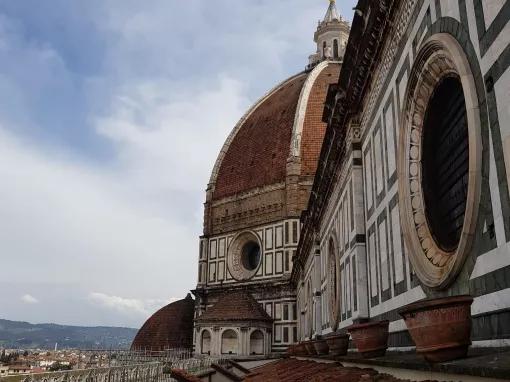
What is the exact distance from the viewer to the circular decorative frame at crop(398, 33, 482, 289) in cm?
458

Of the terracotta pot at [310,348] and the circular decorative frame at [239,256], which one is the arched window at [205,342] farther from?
the terracotta pot at [310,348]

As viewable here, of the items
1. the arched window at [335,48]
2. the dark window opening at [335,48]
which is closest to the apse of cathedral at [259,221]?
the arched window at [335,48]

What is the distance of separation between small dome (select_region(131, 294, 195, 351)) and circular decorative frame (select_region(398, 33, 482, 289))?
130ft

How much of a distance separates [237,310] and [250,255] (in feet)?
23.0

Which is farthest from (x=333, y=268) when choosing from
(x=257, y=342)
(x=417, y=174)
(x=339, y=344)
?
(x=257, y=342)

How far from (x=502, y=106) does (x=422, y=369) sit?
2.19m

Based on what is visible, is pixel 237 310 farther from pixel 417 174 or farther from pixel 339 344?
pixel 417 174

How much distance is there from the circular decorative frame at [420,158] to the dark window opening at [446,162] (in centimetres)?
11

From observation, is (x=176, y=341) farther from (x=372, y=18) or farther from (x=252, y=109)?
(x=372, y=18)

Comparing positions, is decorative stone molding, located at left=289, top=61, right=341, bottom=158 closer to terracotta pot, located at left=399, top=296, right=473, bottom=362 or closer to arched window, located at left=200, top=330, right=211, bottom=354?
arched window, located at left=200, top=330, right=211, bottom=354

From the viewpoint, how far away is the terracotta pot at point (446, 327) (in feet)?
10.8

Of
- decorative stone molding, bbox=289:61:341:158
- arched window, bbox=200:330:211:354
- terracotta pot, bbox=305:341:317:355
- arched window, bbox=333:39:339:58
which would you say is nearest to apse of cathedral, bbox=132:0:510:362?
terracotta pot, bbox=305:341:317:355

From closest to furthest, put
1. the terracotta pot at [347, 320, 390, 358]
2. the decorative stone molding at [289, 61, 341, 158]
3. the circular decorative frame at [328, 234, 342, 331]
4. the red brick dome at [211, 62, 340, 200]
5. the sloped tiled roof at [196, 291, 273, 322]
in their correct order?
the terracotta pot at [347, 320, 390, 358] < the circular decorative frame at [328, 234, 342, 331] < the sloped tiled roof at [196, 291, 273, 322] < the decorative stone molding at [289, 61, 341, 158] < the red brick dome at [211, 62, 340, 200]

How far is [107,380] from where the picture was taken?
470 inches
